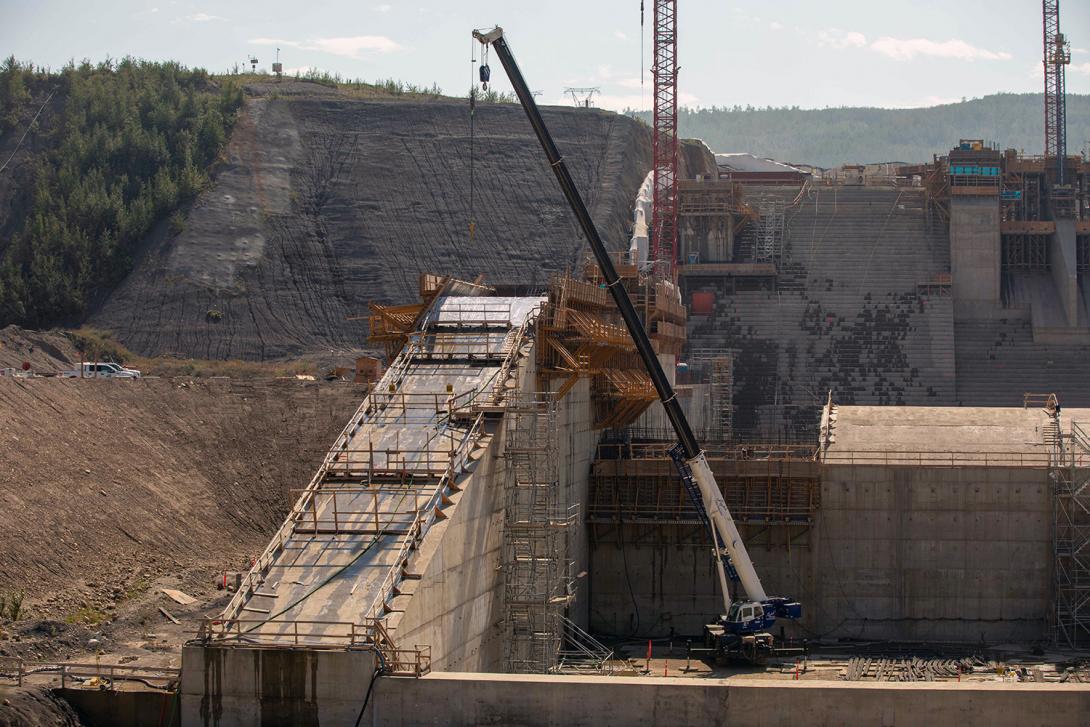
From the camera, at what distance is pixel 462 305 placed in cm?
4575

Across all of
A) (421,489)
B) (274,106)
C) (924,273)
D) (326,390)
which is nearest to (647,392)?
(421,489)

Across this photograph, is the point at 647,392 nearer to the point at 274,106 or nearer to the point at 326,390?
the point at 326,390

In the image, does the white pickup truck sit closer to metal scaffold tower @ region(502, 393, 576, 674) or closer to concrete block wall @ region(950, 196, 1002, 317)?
metal scaffold tower @ region(502, 393, 576, 674)

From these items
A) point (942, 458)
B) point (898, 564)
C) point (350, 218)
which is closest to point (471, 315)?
point (898, 564)

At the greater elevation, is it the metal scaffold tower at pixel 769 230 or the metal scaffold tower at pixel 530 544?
the metal scaffold tower at pixel 769 230

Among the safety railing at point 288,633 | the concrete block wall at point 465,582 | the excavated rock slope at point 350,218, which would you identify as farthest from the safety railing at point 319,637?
the excavated rock slope at point 350,218

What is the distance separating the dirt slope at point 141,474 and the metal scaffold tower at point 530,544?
1113cm

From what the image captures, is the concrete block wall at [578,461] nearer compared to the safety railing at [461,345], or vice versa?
the safety railing at [461,345]

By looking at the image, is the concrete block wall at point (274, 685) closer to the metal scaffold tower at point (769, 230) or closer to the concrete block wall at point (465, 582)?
the concrete block wall at point (465, 582)

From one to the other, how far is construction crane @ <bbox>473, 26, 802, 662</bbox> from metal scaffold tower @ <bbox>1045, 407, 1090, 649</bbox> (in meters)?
8.73

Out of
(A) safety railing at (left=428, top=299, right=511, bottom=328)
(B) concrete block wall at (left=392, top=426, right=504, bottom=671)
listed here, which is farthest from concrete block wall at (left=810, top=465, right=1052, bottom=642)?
(B) concrete block wall at (left=392, top=426, right=504, bottom=671)

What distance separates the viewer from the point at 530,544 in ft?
128

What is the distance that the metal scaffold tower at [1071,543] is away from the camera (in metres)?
46.8

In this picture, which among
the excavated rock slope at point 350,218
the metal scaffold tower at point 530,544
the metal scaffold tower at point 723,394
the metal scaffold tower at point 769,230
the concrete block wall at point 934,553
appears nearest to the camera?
the metal scaffold tower at point 530,544
